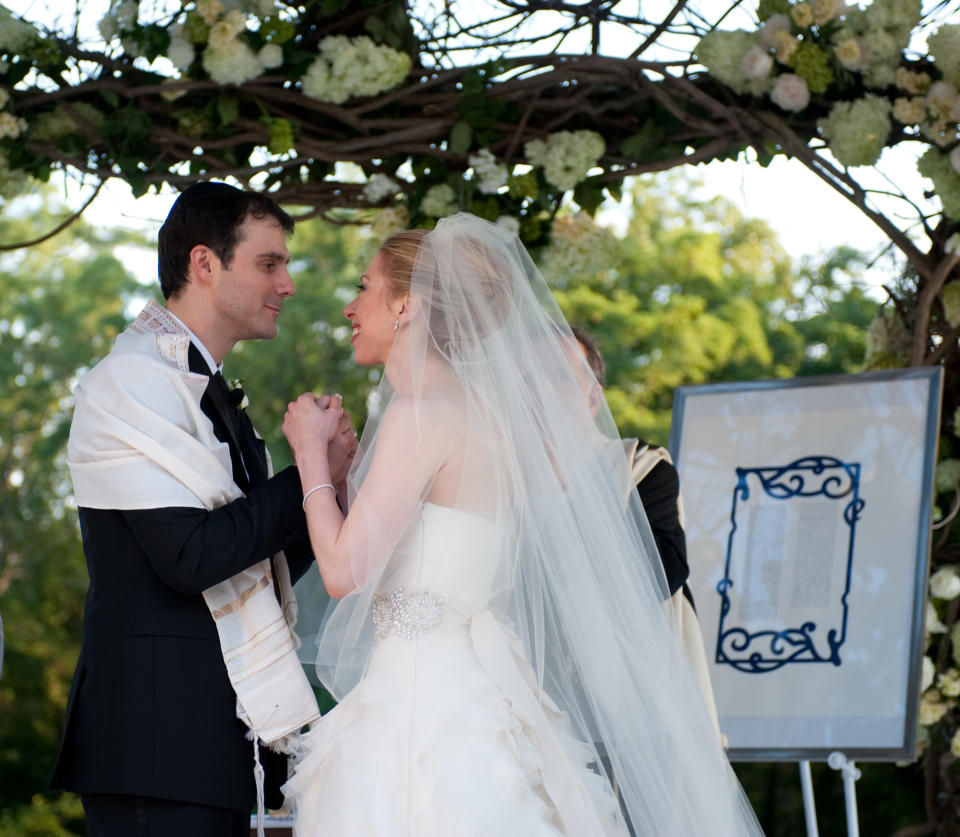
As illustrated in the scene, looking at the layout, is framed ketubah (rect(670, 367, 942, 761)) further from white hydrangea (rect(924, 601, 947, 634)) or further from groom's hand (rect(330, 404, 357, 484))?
groom's hand (rect(330, 404, 357, 484))

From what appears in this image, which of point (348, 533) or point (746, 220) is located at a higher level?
point (746, 220)

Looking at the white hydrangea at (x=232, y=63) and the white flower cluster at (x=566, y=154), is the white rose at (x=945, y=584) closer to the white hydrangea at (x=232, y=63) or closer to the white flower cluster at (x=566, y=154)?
the white flower cluster at (x=566, y=154)

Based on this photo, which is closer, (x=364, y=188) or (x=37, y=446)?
(x=364, y=188)

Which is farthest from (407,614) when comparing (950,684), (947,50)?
(950,684)

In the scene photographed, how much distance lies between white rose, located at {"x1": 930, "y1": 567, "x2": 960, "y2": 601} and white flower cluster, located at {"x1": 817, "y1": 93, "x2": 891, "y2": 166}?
1.51m

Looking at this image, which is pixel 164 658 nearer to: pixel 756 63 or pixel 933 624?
pixel 756 63

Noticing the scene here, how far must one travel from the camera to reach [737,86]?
13.4 feet

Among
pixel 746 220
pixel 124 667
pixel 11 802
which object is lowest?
pixel 11 802

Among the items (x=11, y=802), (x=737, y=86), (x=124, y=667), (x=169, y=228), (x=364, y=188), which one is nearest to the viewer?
(x=124, y=667)

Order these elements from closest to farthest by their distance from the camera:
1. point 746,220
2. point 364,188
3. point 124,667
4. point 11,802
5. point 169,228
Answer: point 124,667, point 169,228, point 364,188, point 11,802, point 746,220

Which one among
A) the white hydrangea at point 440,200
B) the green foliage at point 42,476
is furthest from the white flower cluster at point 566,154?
the green foliage at point 42,476

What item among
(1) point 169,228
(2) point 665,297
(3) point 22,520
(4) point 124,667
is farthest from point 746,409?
(3) point 22,520

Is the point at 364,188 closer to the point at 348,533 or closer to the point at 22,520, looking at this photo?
the point at 348,533

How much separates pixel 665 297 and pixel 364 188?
12251 mm
